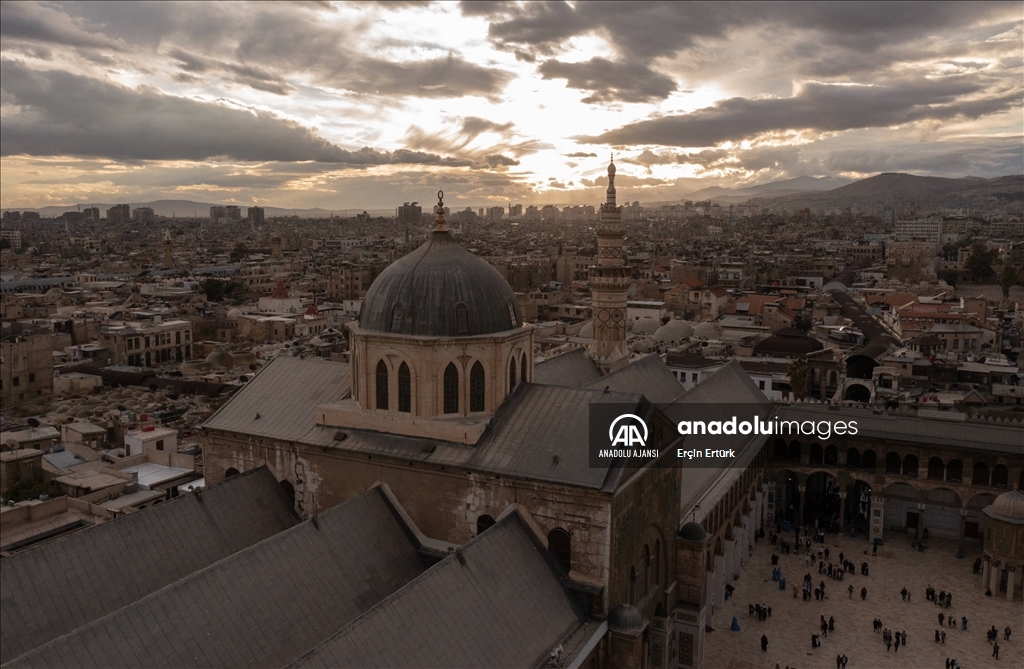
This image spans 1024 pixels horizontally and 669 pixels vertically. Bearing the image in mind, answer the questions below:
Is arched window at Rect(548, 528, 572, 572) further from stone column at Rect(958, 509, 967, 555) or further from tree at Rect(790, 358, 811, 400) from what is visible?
tree at Rect(790, 358, 811, 400)

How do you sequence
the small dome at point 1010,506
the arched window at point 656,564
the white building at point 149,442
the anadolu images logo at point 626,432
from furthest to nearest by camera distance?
the white building at point 149,442 < the small dome at point 1010,506 < the arched window at point 656,564 < the anadolu images logo at point 626,432

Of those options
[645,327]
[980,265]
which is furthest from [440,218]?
[980,265]

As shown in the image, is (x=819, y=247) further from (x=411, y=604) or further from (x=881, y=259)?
(x=411, y=604)

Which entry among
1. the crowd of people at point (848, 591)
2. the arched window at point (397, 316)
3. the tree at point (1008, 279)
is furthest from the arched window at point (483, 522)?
the tree at point (1008, 279)

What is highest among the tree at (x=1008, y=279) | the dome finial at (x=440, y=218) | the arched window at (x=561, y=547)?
A: the dome finial at (x=440, y=218)

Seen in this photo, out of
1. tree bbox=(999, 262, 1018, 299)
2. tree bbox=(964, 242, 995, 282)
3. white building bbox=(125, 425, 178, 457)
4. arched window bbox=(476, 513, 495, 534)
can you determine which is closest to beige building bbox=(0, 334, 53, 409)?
white building bbox=(125, 425, 178, 457)

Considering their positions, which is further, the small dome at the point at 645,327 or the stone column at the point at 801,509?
the small dome at the point at 645,327

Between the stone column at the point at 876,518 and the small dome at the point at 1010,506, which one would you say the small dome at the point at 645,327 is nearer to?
the stone column at the point at 876,518
